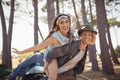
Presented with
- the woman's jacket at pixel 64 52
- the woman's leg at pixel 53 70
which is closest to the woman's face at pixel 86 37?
the woman's jacket at pixel 64 52

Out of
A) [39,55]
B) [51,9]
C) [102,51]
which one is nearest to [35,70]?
[39,55]

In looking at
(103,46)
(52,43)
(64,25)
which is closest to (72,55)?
(52,43)

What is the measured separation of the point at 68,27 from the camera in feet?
11.6

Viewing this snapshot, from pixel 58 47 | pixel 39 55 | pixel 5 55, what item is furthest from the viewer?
pixel 5 55

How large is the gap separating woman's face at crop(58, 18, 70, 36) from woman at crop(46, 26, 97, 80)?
0.17m

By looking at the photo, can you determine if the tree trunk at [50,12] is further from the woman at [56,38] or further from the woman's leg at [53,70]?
the woman's leg at [53,70]

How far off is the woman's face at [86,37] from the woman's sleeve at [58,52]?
27 cm

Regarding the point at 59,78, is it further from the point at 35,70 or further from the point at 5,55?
the point at 5,55

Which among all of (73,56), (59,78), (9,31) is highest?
(9,31)

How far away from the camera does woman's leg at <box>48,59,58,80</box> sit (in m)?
3.34

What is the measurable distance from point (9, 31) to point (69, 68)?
56.1ft

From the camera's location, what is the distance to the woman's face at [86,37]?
3518 mm

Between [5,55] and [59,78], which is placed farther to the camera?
[5,55]

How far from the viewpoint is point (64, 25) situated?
3.52 metres
